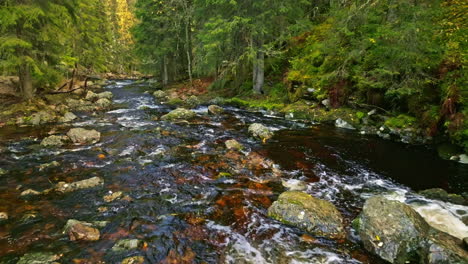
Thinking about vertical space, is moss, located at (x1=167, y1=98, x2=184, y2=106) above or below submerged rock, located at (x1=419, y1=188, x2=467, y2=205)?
above

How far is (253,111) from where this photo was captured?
16.4 m

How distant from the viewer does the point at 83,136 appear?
11141mm

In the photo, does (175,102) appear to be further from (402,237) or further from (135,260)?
(402,237)

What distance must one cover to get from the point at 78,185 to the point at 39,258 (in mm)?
2768

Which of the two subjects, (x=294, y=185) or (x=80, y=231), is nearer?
(x=80, y=231)

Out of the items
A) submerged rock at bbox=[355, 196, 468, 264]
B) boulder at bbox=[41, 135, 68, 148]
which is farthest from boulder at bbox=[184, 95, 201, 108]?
submerged rock at bbox=[355, 196, 468, 264]

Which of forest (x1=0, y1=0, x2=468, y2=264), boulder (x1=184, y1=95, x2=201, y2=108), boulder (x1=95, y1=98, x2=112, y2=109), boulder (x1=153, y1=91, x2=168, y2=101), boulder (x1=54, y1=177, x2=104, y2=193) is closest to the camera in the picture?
forest (x1=0, y1=0, x2=468, y2=264)

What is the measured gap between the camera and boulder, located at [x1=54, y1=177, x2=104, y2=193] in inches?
274

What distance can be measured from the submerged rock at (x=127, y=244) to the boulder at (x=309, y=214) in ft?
8.67

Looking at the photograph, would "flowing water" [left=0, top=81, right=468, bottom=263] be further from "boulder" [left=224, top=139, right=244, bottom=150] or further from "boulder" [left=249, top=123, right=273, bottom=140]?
"boulder" [left=249, top=123, right=273, bottom=140]

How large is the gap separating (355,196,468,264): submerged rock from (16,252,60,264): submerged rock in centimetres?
530

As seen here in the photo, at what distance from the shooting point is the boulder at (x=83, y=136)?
36.0 feet

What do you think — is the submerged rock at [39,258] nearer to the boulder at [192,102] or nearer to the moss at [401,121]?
the moss at [401,121]

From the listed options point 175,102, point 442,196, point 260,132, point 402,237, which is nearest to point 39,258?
point 402,237
